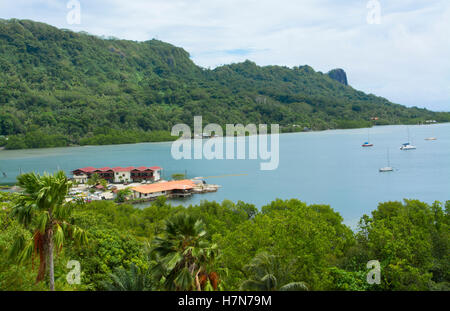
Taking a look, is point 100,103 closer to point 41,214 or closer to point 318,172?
point 318,172

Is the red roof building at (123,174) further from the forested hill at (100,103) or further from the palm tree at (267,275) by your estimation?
the forested hill at (100,103)

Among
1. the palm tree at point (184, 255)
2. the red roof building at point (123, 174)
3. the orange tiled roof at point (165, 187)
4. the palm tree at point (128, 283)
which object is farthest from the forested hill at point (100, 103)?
the palm tree at point (184, 255)

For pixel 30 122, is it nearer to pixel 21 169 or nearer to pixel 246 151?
pixel 21 169

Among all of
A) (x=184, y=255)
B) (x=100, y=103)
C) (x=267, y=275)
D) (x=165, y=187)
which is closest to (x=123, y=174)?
(x=165, y=187)

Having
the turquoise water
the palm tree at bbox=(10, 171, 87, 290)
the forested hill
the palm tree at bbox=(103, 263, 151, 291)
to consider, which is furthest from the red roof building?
the forested hill

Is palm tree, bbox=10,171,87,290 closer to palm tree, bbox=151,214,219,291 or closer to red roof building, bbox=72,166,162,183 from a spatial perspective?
palm tree, bbox=151,214,219,291
